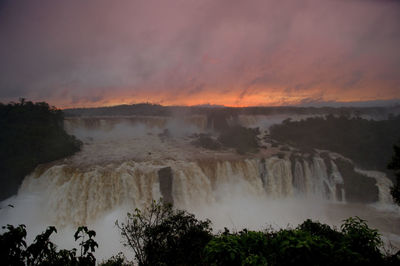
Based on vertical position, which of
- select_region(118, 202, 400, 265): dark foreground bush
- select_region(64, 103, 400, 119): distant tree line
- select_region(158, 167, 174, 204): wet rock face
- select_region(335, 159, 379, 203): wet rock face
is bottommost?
select_region(335, 159, 379, 203): wet rock face

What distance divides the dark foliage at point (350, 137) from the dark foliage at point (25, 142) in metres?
35.6

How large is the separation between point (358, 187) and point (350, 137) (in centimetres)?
1365

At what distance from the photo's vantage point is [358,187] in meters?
24.1

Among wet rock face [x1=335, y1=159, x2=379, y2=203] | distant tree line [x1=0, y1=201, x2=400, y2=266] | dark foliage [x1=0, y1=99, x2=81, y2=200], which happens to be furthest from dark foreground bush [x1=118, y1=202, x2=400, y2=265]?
dark foliage [x1=0, y1=99, x2=81, y2=200]

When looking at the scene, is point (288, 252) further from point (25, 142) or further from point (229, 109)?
point (229, 109)

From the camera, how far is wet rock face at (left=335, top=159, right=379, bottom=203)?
2344 cm

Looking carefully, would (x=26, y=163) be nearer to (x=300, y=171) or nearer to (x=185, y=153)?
(x=185, y=153)

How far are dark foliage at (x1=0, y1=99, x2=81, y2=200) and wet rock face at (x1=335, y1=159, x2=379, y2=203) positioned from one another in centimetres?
3452

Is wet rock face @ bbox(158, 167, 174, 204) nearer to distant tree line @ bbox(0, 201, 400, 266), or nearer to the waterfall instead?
the waterfall

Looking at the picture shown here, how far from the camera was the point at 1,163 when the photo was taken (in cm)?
2333

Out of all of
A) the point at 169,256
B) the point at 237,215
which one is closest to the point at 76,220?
the point at 169,256

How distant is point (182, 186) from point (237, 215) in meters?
5.92

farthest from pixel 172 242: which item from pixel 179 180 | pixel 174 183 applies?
pixel 179 180

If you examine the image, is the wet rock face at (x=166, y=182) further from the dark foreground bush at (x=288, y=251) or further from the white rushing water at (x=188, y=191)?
the dark foreground bush at (x=288, y=251)
